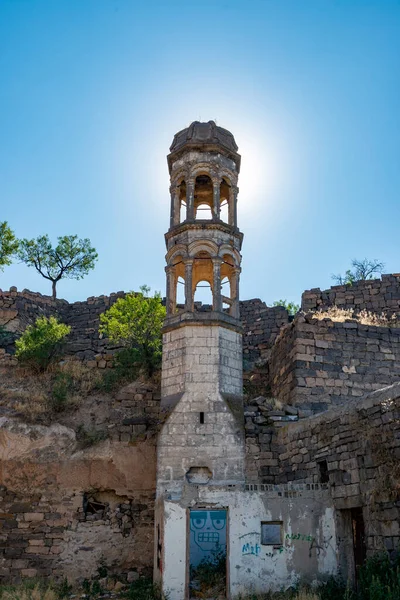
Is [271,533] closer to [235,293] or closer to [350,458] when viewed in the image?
[350,458]

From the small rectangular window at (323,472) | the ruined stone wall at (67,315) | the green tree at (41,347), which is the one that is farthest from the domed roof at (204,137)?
the small rectangular window at (323,472)

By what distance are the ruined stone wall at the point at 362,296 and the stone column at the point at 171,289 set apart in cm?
812

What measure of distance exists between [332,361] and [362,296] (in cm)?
710

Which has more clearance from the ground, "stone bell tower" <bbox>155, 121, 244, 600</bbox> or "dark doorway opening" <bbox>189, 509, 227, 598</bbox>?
"stone bell tower" <bbox>155, 121, 244, 600</bbox>

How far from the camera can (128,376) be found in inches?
710

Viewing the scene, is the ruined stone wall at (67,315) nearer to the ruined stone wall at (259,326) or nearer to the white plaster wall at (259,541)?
the ruined stone wall at (259,326)

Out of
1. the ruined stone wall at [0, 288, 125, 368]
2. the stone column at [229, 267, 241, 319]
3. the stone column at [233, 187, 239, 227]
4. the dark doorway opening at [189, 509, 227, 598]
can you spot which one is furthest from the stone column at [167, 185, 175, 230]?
the dark doorway opening at [189, 509, 227, 598]

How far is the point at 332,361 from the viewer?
16328 millimetres

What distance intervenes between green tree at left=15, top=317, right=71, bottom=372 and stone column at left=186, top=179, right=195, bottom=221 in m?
6.51

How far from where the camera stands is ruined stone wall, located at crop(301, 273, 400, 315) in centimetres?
2242

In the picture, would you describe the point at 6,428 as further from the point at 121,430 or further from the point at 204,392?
the point at 204,392

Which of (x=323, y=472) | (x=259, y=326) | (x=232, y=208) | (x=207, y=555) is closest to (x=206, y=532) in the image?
(x=207, y=555)

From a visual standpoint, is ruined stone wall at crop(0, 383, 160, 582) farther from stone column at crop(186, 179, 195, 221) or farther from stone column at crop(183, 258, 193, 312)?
stone column at crop(186, 179, 195, 221)

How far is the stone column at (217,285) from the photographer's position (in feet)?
50.7
